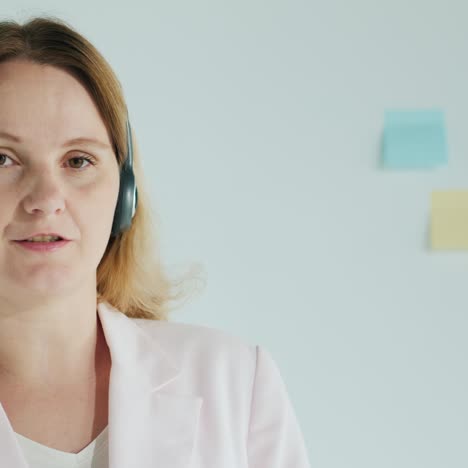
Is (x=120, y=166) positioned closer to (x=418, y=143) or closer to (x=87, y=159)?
(x=87, y=159)

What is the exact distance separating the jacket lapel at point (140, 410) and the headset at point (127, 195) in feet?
0.43

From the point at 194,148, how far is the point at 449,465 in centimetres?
71

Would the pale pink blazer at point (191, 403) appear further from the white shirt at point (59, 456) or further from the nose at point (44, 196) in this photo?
the nose at point (44, 196)

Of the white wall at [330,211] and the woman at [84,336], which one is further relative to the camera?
the white wall at [330,211]

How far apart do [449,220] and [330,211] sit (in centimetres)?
21

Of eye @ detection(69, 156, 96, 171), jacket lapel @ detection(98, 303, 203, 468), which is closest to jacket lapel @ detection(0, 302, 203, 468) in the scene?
jacket lapel @ detection(98, 303, 203, 468)

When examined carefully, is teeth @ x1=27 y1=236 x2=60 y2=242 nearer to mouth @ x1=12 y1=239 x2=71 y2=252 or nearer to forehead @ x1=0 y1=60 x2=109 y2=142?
mouth @ x1=12 y1=239 x2=71 y2=252

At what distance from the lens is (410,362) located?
1771 millimetres

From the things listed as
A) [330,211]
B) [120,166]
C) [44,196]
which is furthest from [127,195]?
[330,211]

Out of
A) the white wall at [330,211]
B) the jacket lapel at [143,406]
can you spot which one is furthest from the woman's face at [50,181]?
the white wall at [330,211]

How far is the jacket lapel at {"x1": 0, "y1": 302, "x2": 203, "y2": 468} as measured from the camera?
1214 mm

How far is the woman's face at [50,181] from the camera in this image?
3.92 feet

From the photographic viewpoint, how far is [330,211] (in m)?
1.79

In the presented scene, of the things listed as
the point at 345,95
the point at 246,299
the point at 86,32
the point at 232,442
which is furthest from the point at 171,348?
the point at 86,32
